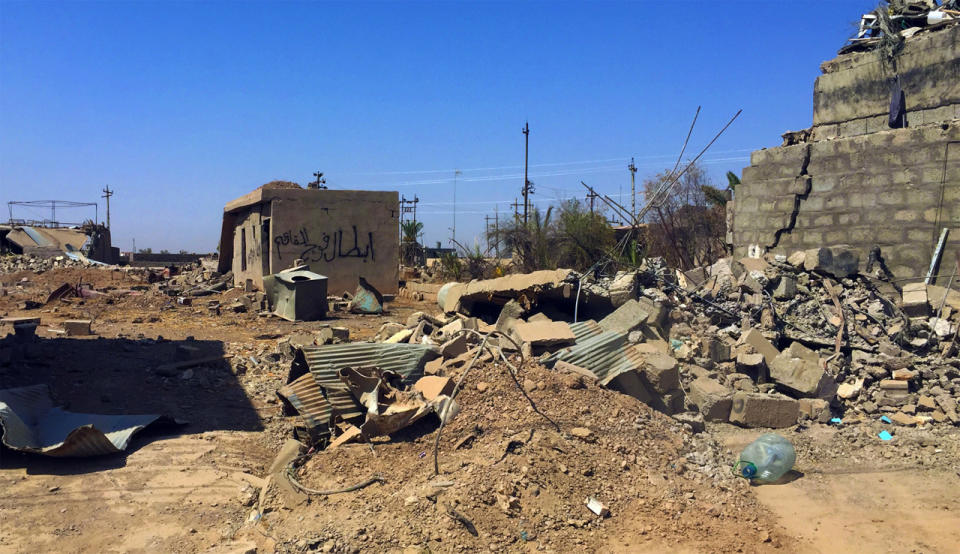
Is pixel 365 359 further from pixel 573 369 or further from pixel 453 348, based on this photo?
pixel 573 369

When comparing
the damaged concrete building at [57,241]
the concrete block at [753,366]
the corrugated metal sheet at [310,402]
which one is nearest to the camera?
the corrugated metal sheet at [310,402]

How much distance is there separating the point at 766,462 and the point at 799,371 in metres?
1.95

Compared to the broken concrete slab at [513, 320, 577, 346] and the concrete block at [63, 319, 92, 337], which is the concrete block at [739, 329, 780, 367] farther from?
the concrete block at [63, 319, 92, 337]

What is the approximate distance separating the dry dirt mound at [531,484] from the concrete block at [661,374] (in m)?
0.48

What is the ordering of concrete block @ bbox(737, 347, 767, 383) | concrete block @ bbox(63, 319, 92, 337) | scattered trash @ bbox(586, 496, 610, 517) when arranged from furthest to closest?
concrete block @ bbox(63, 319, 92, 337)
concrete block @ bbox(737, 347, 767, 383)
scattered trash @ bbox(586, 496, 610, 517)

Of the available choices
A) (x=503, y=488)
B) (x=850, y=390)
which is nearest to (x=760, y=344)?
(x=850, y=390)

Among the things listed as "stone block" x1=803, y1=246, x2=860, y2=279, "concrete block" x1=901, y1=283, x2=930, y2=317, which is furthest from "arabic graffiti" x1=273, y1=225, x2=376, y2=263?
"concrete block" x1=901, y1=283, x2=930, y2=317

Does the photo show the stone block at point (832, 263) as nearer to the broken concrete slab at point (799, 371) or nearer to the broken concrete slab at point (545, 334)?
the broken concrete slab at point (799, 371)

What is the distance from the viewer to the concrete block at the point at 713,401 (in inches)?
236

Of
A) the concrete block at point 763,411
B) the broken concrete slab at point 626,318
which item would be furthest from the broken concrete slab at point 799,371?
the broken concrete slab at point 626,318

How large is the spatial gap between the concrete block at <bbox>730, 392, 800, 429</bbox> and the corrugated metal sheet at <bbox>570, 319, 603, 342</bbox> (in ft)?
4.61

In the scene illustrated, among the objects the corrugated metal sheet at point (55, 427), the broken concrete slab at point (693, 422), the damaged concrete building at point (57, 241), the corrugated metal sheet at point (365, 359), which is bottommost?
the broken concrete slab at point (693, 422)

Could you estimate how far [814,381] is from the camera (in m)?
6.29

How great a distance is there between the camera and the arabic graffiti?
567 inches
